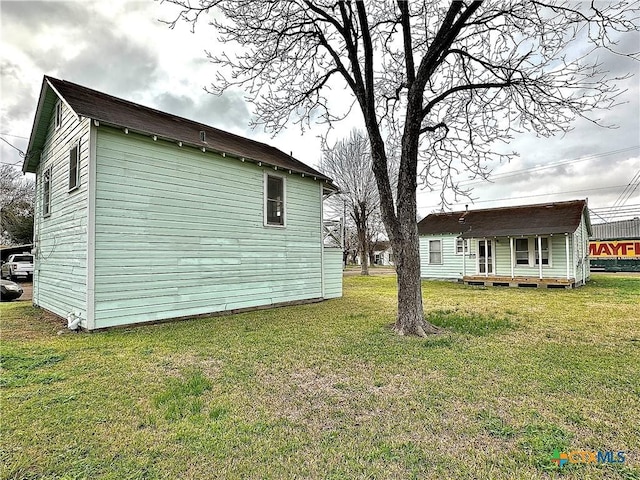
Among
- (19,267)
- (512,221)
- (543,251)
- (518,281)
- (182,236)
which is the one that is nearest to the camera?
(182,236)

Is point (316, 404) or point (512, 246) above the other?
point (512, 246)

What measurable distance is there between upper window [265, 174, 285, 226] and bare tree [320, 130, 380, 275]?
1254 centimetres

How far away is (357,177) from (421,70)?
53.5ft

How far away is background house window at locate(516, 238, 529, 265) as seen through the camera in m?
16.4

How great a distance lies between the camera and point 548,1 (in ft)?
19.9

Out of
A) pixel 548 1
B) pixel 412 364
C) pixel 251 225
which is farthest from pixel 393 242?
pixel 548 1

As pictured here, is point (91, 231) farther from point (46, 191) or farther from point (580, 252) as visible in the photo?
point (580, 252)

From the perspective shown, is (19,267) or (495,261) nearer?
(495,261)

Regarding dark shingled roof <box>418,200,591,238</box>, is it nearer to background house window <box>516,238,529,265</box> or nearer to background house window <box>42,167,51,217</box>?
background house window <box>516,238,529,265</box>

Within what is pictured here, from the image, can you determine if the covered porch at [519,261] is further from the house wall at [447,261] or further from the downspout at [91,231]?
the downspout at [91,231]

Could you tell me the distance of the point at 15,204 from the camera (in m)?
25.6

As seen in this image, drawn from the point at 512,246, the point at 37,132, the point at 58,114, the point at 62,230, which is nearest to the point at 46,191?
the point at 37,132

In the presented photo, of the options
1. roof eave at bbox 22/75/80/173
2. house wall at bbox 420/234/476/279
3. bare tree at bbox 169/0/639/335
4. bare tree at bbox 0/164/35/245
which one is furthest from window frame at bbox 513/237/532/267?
bare tree at bbox 0/164/35/245

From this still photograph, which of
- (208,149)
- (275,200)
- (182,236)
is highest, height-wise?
(208,149)
